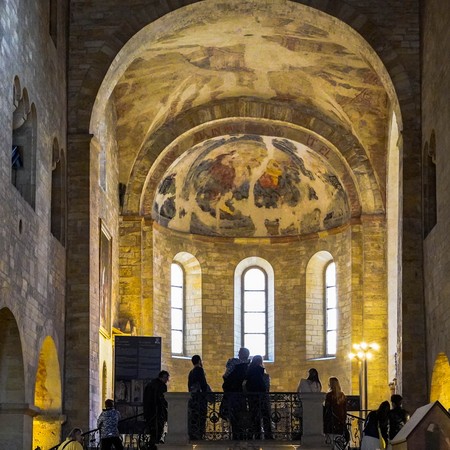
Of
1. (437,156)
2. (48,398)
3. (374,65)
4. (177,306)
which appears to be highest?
(374,65)

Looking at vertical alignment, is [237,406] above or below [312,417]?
above

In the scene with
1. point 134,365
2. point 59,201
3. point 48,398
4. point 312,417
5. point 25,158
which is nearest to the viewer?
point 312,417

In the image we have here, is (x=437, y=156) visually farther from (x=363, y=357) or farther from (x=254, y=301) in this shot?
(x=254, y=301)

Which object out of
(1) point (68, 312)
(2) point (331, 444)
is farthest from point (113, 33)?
(2) point (331, 444)

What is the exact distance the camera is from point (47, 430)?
25156 millimetres

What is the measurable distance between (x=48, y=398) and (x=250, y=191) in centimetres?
1440

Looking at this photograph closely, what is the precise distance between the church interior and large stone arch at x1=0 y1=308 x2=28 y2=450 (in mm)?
30

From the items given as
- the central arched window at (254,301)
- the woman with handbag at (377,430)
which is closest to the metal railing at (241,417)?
the woman with handbag at (377,430)

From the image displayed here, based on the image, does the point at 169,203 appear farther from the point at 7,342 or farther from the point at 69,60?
the point at 7,342

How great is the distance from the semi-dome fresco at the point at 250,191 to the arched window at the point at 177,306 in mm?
1329

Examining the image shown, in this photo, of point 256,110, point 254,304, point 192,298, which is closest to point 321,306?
point 254,304

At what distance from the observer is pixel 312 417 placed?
69.6 ft

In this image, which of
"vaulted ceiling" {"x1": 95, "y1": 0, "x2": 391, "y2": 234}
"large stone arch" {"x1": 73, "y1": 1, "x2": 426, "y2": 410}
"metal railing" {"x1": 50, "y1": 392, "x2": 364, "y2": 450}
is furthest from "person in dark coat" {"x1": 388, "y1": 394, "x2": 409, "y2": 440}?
"vaulted ceiling" {"x1": 95, "y1": 0, "x2": 391, "y2": 234}

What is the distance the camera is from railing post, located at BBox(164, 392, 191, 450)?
69.3 feet
